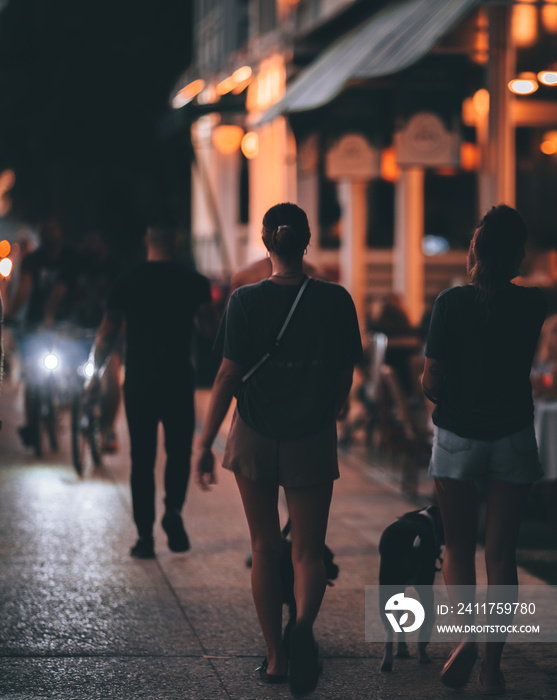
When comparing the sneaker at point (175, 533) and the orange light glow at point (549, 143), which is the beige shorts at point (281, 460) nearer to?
the sneaker at point (175, 533)

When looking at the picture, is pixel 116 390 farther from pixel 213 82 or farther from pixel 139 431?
pixel 213 82

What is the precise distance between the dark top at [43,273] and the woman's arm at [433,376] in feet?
25.0

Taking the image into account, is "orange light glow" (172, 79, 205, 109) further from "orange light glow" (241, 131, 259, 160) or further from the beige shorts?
the beige shorts

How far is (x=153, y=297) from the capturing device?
7652 millimetres

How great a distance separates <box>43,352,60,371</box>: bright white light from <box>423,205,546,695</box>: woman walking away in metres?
7.76

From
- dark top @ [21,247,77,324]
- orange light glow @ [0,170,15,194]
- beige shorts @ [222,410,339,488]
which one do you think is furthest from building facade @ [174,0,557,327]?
orange light glow @ [0,170,15,194]

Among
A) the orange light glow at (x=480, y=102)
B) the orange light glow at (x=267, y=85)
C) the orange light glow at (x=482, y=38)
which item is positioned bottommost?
the orange light glow at (x=480, y=102)

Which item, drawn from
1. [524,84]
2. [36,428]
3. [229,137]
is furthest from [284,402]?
[229,137]

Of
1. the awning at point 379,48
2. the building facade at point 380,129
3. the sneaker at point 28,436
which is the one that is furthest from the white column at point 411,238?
the sneaker at point 28,436

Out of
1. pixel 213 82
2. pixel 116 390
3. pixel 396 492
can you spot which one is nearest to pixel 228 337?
pixel 396 492

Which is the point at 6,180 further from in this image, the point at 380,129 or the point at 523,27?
the point at 523,27

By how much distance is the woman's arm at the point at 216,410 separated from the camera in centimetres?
530

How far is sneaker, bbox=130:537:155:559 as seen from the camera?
784 cm

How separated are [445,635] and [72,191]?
33563 millimetres
